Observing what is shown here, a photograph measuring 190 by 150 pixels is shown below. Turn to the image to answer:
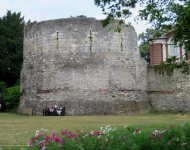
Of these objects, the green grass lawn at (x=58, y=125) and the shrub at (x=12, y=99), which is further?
the shrub at (x=12, y=99)

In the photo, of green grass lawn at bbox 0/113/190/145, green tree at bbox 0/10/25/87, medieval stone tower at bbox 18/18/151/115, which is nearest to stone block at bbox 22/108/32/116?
medieval stone tower at bbox 18/18/151/115

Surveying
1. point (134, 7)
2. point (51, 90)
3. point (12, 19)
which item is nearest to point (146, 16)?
point (134, 7)

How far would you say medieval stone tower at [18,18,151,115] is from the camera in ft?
54.1

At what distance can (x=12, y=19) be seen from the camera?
124 ft

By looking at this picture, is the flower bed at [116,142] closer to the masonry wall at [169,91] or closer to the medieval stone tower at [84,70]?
the medieval stone tower at [84,70]

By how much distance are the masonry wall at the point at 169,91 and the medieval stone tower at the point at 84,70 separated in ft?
3.95

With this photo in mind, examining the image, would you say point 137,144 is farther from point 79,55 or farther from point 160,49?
point 160,49

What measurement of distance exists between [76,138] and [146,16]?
14.1 feet

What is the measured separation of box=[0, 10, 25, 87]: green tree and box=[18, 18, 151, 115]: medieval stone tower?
57.6ft

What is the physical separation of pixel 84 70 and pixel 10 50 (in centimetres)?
2189

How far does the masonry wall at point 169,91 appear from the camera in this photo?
58.7 ft

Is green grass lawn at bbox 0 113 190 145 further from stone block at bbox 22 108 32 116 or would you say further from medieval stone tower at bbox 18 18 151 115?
stone block at bbox 22 108 32 116

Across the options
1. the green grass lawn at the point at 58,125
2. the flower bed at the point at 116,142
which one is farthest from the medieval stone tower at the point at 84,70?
the flower bed at the point at 116,142

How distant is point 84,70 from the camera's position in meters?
16.7
